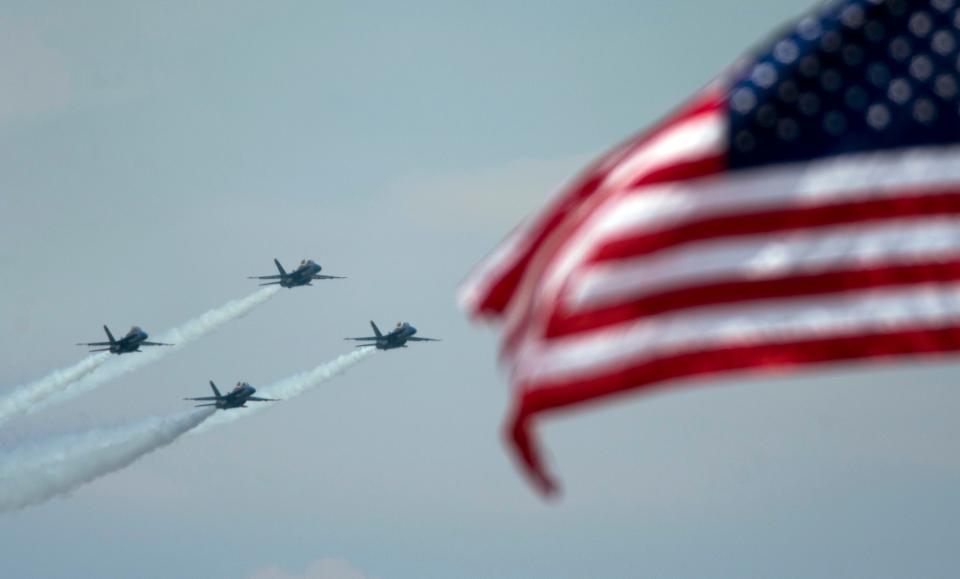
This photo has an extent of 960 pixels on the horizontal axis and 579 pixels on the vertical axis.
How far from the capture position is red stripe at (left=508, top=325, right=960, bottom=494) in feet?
61.3

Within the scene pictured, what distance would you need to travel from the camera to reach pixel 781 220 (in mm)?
19672

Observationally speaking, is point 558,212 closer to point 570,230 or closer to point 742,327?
point 570,230

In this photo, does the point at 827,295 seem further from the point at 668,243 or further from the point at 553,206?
the point at 553,206

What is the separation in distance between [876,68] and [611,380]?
4252 mm

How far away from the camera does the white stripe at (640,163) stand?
782 inches

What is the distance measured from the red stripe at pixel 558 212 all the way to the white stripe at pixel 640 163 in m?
0.04

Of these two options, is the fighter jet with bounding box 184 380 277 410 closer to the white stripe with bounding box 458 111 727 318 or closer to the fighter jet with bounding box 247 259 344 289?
the fighter jet with bounding box 247 259 344 289

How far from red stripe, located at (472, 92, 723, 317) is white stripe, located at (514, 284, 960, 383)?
1608mm

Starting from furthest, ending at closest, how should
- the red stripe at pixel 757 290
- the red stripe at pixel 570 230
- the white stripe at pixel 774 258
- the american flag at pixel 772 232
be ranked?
the red stripe at pixel 570 230, the white stripe at pixel 774 258, the red stripe at pixel 757 290, the american flag at pixel 772 232

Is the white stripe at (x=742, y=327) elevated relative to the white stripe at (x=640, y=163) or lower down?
lower down

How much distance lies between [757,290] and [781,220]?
30.8 inches

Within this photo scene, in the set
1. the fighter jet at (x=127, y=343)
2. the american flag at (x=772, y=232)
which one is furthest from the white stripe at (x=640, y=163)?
the fighter jet at (x=127, y=343)

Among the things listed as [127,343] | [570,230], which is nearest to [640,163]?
[570,230]

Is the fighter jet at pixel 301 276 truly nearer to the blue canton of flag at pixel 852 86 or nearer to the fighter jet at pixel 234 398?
the fighter jet at pixel 234 398
